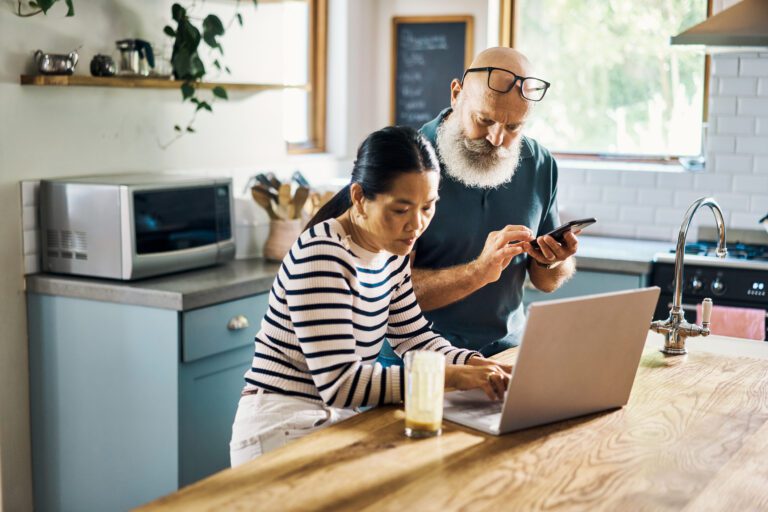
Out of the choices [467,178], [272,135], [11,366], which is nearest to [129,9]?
[272,135]

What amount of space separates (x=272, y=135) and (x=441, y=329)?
2145 millimetres

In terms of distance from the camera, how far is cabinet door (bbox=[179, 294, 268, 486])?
337 centimetres

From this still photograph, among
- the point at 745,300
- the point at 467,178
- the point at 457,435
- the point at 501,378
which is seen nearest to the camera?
the point at 457,435

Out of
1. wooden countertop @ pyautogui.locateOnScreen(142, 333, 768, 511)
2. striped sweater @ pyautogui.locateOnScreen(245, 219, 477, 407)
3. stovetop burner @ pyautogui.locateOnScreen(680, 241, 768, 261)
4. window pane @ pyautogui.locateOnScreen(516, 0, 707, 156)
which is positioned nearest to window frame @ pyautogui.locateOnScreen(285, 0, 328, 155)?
window pane @ pyautogui.locateOnScreen(516, 0, 707, 156)

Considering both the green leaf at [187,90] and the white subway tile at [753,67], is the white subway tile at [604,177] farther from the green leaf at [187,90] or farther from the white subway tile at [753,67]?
Answer: the green leaf at [187,90]

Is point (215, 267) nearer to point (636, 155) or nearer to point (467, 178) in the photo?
point (467, 178)

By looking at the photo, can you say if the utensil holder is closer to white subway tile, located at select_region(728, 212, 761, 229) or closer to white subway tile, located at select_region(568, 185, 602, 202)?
white subway tile, located at select_region(568, 185, 602, 202)

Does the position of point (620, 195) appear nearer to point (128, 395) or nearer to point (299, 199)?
point (299, 199)

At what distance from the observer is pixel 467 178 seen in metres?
2.68

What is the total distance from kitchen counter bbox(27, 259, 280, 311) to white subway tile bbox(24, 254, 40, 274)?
3 centimetres

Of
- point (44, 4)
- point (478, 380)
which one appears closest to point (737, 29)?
point (478, 380)

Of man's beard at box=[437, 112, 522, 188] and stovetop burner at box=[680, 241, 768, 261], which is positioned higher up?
man's beard at box=[437, 112, 522, 188]

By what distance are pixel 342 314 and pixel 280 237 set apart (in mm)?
2191

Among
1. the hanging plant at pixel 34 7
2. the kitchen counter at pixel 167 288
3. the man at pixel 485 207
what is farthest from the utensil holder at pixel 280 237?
the man at pixel 485 207
